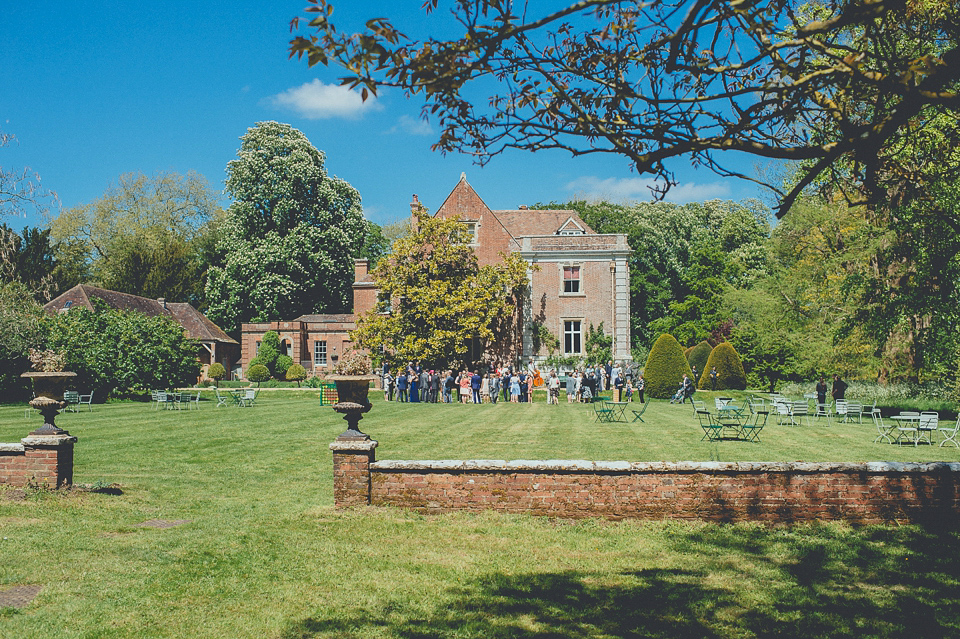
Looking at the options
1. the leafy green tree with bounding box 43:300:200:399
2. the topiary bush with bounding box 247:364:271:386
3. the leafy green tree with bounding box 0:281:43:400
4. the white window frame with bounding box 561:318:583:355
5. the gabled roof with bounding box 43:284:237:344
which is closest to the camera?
the leafy green tree with bounding box 0:281:43:400

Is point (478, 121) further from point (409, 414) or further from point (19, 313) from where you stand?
point (19, 313)

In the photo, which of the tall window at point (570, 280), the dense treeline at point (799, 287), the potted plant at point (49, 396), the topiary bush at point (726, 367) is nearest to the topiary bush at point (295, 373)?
the tall window at point (570, 280)

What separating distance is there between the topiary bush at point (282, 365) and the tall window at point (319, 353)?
2163mm

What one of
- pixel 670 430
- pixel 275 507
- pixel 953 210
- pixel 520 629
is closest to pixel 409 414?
pixel 670 430

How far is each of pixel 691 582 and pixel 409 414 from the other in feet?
59.0

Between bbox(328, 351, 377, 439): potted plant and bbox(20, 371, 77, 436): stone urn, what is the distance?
380cm

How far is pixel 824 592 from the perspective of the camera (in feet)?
21.6

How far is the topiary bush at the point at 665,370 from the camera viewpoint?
1384 inches

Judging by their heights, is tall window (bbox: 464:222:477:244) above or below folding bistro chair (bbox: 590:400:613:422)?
above

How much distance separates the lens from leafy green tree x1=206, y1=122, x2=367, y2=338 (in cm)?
5372

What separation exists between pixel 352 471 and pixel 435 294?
28.9 meters

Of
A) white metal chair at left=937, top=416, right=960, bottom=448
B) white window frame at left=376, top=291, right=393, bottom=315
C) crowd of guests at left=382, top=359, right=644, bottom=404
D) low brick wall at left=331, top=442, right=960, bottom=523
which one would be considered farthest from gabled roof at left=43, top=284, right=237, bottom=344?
low brick wall at left=331, top=442, right=960, bottom=523

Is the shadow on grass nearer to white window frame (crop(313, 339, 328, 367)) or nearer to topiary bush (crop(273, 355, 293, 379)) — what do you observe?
topiary bush (crop(273, 355, 293, 379))

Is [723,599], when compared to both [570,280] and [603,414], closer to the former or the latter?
[603,414]
